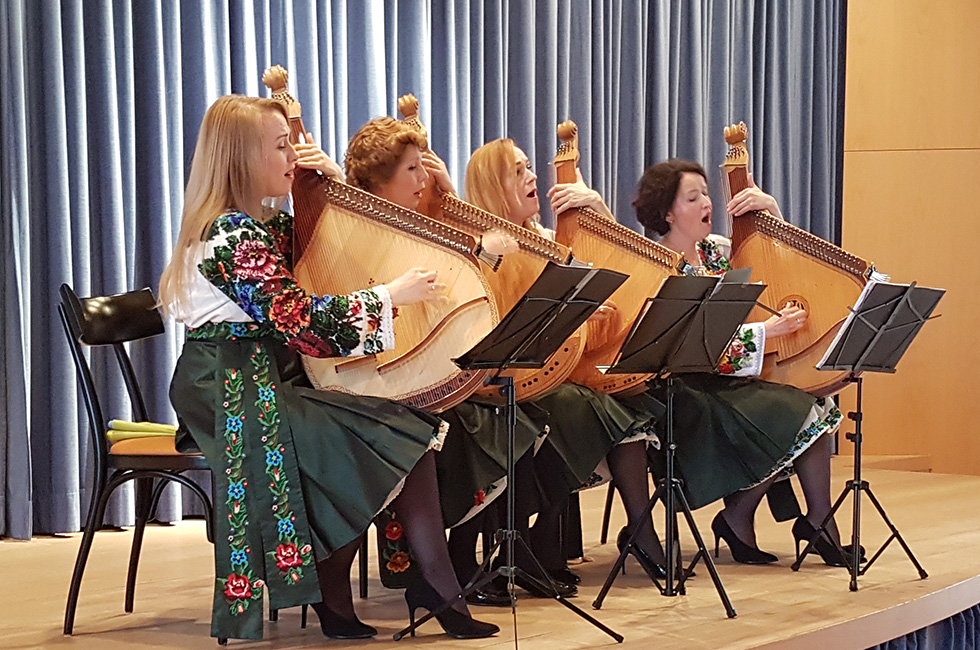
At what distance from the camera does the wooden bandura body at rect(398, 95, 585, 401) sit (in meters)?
3.29

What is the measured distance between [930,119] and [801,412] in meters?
4.01

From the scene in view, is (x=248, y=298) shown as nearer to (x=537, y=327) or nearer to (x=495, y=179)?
(x=537, y=327)

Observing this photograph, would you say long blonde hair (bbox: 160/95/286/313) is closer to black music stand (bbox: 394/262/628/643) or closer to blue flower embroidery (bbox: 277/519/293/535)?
blue flower embroidery (bbox: 277/519/293/535)

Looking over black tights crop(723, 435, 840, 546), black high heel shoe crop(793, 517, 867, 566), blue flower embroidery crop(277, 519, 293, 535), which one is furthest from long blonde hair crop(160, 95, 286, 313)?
black high heel shoe crop(793, 517, 867, 566)

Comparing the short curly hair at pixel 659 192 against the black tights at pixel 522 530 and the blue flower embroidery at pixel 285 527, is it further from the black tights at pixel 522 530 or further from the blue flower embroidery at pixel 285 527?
the blue flower embroidery at pixel 285 527

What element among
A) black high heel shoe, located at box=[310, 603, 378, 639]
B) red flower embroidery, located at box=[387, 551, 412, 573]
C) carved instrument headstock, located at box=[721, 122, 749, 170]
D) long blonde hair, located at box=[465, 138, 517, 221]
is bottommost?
black high heel shoe, located at box=[310, 603, 378, 639]

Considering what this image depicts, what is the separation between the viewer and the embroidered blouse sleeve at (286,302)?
2.78m

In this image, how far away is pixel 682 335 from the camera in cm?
314

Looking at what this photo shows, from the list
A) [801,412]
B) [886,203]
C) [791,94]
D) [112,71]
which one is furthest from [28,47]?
[886,203]

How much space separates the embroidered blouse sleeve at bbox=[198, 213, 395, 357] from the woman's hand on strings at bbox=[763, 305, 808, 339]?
4.78ft

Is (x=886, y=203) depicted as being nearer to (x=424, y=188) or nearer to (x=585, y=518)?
(x=585, y=518)

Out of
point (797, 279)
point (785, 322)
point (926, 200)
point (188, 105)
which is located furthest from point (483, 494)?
point (926, 200)

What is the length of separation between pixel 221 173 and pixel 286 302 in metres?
0.35

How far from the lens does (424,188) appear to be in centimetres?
336
